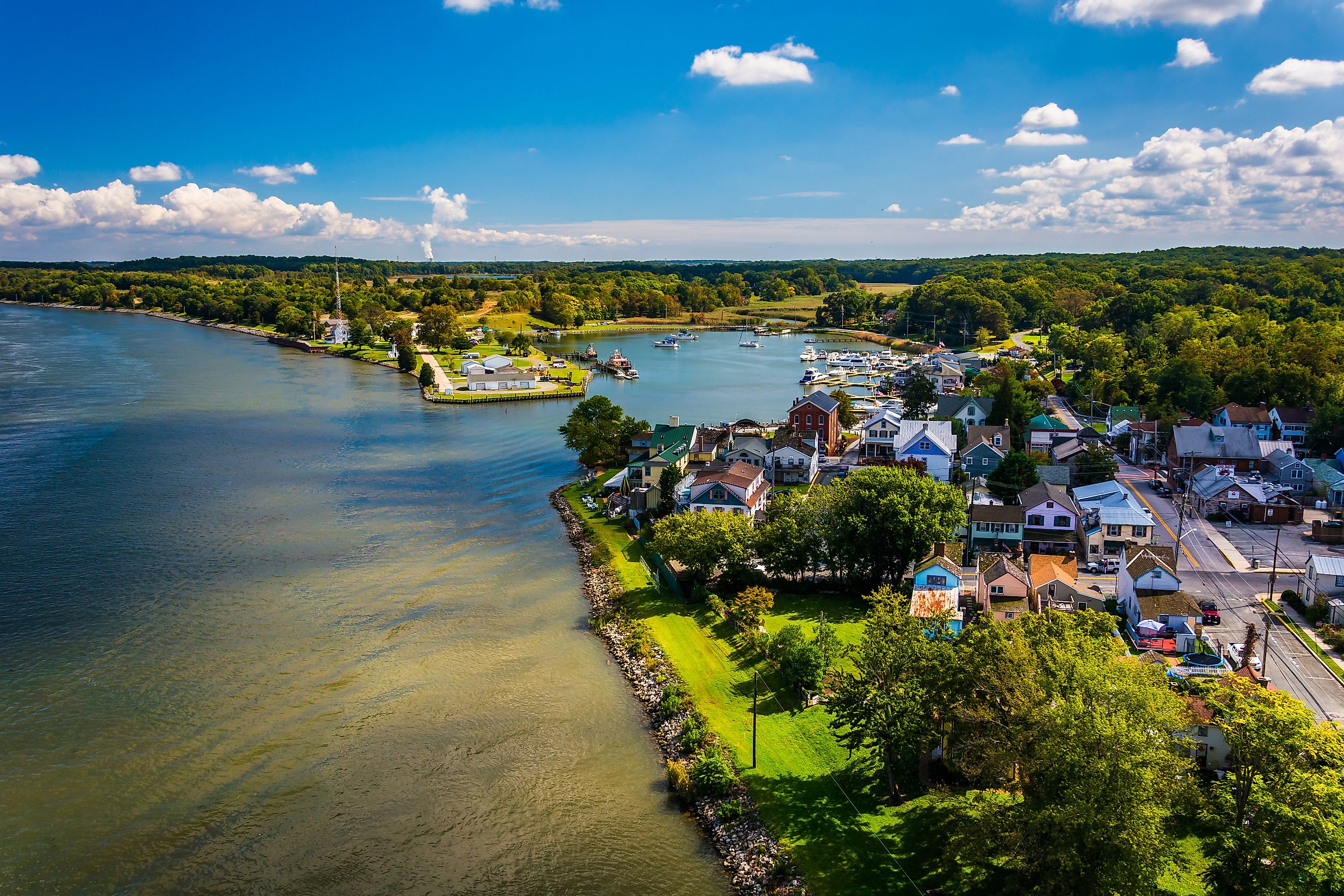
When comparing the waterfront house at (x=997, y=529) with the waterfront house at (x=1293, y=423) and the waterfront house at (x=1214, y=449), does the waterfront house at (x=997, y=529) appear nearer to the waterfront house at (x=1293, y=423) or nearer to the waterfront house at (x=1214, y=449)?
the waterfront house at (x=1214, y=449)

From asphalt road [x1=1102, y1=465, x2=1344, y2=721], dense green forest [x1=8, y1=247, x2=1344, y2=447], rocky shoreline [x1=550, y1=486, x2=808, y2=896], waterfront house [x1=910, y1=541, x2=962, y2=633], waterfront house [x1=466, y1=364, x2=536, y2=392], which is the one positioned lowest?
rocky shoreline [x1=550, y1=486, x2=808, y2=896]

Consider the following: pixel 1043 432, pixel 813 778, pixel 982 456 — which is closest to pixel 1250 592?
pixel 982 456

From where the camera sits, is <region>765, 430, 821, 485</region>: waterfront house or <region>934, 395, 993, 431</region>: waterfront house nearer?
<region>765, 430, 821, 485</region>: waterfront house

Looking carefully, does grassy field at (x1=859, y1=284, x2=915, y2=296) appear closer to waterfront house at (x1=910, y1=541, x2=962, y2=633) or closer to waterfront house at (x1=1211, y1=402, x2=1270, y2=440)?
waterfront house at (x1=1211, y1=402, x2=1270, y2=440)

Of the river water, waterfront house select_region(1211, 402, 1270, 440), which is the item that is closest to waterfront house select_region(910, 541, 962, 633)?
the river water

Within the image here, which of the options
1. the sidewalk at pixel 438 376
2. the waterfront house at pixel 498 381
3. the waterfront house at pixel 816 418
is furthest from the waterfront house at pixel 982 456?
the sidewalk at pixel 438 376

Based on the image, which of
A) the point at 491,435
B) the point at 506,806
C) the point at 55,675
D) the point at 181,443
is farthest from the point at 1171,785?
the point at 181,443
